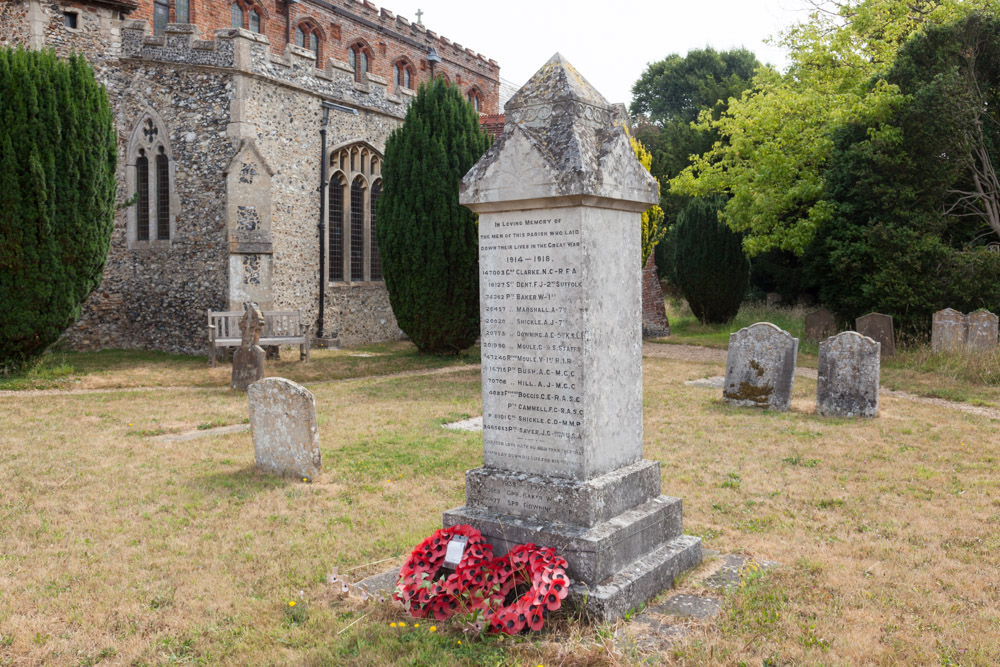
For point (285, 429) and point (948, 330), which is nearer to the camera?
point (285, 429)

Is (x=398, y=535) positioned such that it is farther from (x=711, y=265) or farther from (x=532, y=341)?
(x=711, y=265)

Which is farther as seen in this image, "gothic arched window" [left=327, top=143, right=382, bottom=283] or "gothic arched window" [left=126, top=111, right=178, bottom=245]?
"gothic arched window" [left=327, top=143, right=382, bottom=283]

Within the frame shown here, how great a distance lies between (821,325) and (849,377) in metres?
8.45

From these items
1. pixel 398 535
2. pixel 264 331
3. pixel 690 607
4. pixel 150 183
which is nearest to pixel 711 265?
pixel 264 331

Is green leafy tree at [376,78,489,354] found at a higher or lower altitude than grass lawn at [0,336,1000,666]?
higher

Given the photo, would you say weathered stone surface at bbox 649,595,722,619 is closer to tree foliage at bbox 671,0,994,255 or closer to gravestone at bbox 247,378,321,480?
gravestone at bbox 247,378,321,480

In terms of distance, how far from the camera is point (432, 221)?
15.4 m

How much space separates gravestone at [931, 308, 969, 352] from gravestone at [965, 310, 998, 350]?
117mm

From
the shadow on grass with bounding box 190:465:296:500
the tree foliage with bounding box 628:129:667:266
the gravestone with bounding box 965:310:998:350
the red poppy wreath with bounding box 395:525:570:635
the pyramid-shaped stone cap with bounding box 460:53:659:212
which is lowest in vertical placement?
the shadow on grass with bounding box 190:465:296:500

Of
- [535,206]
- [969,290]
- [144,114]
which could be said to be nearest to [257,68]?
[144,114]

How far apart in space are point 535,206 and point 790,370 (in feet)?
23.4

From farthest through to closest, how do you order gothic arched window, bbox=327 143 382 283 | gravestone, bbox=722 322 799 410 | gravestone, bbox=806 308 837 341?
gothic arched window, bbox=327 143 382 283
gravestone, bbox=806 308 837 341
gravestone, bbox=722 322 799 410

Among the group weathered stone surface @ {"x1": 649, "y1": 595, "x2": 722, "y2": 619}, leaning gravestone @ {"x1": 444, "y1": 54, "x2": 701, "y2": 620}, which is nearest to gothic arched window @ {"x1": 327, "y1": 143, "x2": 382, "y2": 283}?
leaning gravestone @ {"x1": 444, "y1": 54, "x2": 701, "y2": 620}

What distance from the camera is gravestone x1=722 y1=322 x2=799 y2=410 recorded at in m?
10.2
